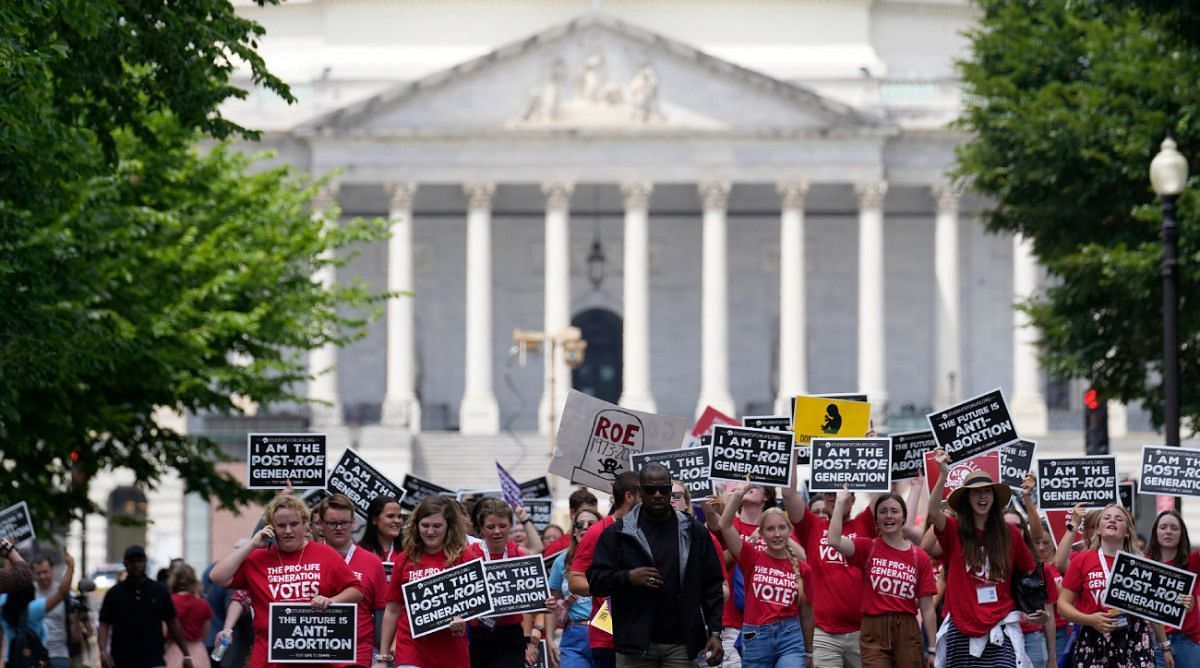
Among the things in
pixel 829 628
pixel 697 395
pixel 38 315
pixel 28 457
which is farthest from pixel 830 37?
pixel 829 628

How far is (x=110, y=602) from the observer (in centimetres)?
2186

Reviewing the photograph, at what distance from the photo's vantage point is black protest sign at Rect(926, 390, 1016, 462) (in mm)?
18156

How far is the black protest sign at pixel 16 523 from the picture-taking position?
18344mm

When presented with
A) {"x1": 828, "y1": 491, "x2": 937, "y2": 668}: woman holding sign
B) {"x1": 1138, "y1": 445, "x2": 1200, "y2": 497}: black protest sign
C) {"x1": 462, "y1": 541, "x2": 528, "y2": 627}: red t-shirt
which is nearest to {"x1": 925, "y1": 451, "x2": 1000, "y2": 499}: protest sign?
{"x1": 1138, "y1": 445, "x2": 1200, "y2": 497}: black protest sign

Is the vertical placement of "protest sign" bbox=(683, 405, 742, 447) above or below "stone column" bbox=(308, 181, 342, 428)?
below

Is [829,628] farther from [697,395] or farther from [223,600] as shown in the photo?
[697,395]

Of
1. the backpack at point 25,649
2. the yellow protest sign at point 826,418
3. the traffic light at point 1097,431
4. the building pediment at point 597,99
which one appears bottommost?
the backpack at point 25,649

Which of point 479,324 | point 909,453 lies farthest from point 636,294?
point 909,453

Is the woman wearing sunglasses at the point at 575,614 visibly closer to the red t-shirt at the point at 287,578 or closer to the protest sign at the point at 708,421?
the red t-shirt at the point at 287,578

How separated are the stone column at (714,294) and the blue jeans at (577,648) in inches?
2036

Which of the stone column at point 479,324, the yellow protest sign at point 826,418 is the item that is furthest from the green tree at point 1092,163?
the stone column at point 479,324

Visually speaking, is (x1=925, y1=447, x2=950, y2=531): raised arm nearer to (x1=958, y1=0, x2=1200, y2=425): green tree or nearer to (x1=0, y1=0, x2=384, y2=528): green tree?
(x1=0, y1=0, x2=384, y2=528): green tree

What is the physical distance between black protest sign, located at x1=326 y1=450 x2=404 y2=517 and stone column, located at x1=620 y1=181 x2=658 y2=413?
162 ft

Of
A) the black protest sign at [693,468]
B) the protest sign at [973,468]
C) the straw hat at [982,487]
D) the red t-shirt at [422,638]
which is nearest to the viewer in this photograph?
the red t-shirt at [422,638]
